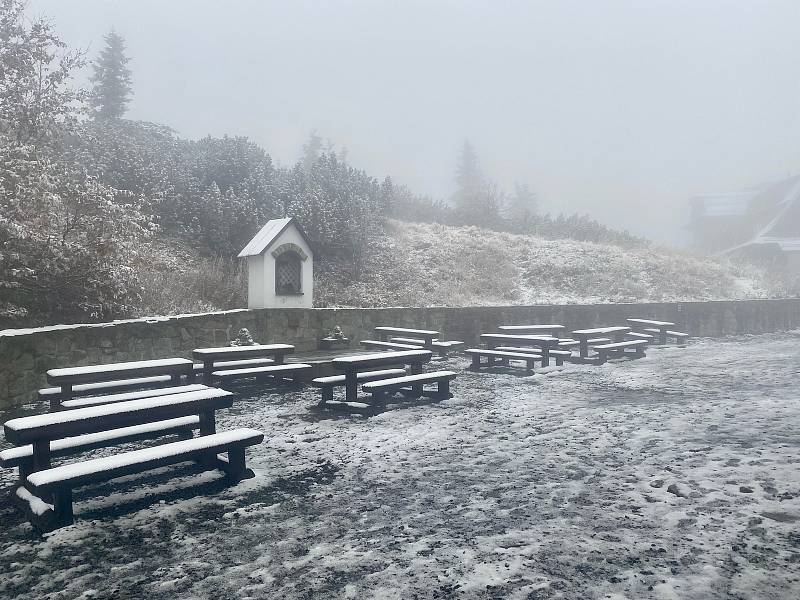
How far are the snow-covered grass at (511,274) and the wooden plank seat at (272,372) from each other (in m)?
7.17

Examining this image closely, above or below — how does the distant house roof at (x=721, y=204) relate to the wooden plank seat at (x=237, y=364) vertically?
above

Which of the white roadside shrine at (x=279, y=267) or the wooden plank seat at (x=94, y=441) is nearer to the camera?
the wooden plank seat at (x=94, y=441)

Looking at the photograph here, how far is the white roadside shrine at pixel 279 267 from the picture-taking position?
13766mm

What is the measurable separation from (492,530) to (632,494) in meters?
1.36

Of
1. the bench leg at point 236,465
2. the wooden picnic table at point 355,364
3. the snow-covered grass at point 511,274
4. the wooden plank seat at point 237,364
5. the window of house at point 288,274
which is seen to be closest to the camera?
the bench leg at point 236,465

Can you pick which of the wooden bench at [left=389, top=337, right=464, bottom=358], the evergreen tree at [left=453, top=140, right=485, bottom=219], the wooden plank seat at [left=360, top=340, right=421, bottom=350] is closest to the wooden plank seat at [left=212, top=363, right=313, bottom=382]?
the wooden plank seat at [left=360, top=340, right=421, bottom=350]

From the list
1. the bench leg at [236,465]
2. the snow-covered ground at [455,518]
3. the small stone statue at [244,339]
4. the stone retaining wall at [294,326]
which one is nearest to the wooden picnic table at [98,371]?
the stone retaining wall at [294,326]

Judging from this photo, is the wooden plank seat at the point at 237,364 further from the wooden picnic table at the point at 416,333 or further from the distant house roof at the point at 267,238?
the wooden picnic table at the point at 416,333

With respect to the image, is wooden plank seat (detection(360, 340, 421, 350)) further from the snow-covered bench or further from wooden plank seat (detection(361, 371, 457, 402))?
the snow-covered bench

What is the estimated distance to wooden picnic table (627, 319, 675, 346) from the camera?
1817cm

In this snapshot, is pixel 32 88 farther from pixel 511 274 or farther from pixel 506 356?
pixel 511 274

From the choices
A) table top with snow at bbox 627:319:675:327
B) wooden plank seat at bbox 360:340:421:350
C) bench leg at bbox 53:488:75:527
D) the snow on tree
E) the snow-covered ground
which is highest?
the snow on tree

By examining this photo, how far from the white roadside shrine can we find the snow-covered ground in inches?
267

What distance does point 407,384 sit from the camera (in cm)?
842
